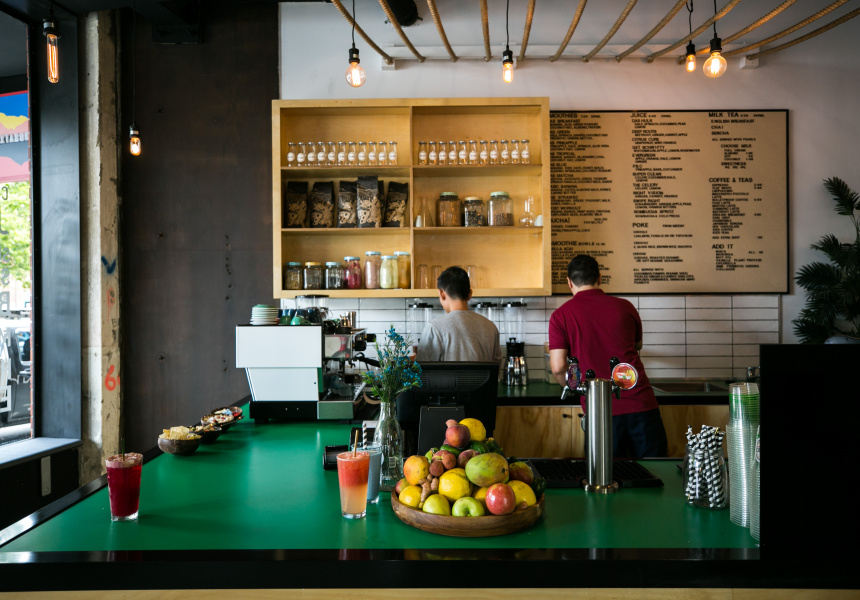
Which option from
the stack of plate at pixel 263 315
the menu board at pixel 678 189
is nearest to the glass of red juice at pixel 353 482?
the stack of plate at pixel 263 315

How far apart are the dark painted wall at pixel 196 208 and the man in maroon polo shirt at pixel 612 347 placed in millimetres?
2086

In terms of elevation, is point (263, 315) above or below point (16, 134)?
below

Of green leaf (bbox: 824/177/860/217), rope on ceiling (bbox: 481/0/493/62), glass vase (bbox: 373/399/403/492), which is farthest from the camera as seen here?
green leaf (bbox: 824/177/860/217)

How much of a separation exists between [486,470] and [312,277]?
2.68 metres

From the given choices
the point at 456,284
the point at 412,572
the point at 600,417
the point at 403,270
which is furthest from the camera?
the point at 403,270

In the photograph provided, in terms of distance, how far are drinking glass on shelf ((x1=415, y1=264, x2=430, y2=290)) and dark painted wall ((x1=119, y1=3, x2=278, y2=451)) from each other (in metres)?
1.01

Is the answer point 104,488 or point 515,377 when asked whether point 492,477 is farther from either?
point 515,377

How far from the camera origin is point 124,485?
1466mm

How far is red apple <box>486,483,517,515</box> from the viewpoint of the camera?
1.34 m

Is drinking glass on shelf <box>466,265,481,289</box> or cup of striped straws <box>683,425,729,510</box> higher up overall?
drinking glass on shelf <box>466,265,481,289</box>

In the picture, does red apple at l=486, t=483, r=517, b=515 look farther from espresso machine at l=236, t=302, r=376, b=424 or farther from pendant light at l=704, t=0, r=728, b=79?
pendant light at l=704, t=0, r=728, b=79

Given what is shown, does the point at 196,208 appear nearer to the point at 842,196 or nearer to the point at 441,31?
the point at 441,31

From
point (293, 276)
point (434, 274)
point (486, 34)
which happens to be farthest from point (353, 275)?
point (486, 34)

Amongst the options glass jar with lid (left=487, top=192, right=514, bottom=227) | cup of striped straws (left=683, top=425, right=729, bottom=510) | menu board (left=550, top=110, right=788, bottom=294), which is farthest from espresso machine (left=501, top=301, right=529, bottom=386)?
cup of striped straws (left=683, top=425, right=729, bottom=510)
